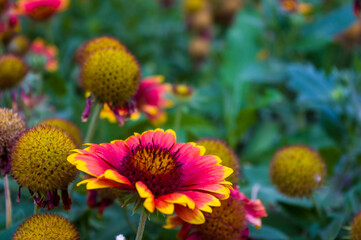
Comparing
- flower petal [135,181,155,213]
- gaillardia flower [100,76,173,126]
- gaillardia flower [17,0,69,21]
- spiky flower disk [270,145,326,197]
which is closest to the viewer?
flower petal [135,181,155,213]

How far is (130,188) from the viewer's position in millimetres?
662

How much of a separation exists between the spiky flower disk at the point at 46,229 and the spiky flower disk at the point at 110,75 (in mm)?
339

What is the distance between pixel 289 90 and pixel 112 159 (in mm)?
1667

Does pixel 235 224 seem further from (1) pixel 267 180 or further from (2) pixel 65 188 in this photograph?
(1) pixel 267 180

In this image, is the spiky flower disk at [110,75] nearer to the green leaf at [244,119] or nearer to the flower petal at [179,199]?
the flower petal at [179,199]

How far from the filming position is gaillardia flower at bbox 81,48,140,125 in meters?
0.94

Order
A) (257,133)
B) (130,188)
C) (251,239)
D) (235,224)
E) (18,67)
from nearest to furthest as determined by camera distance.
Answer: (130,188) < (235,224) < (251,239) < (18,67) < (257,133)

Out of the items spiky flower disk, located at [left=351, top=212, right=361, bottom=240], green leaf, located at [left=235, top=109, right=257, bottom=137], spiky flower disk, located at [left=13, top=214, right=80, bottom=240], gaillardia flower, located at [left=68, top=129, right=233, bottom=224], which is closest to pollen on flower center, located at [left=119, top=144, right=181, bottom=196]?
gaillardia flower, located at [left=68, top=129, right=233, bottom=224]

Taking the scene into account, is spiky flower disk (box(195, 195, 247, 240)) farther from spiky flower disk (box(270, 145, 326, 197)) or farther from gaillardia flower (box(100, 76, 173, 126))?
gaillardia flower (box(100, 76, 173, 126))

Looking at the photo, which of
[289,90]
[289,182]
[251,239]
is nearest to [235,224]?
[251,239]

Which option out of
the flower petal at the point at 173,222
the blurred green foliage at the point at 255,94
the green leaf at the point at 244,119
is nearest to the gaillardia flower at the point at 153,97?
the blurred green foliage at the point at 255,94

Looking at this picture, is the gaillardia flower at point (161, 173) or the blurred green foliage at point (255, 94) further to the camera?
the blurred green foliage at point (255, 94)

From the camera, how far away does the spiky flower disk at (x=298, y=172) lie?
1.01m

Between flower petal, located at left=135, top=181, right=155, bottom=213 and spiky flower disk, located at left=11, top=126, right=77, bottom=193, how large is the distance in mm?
142
